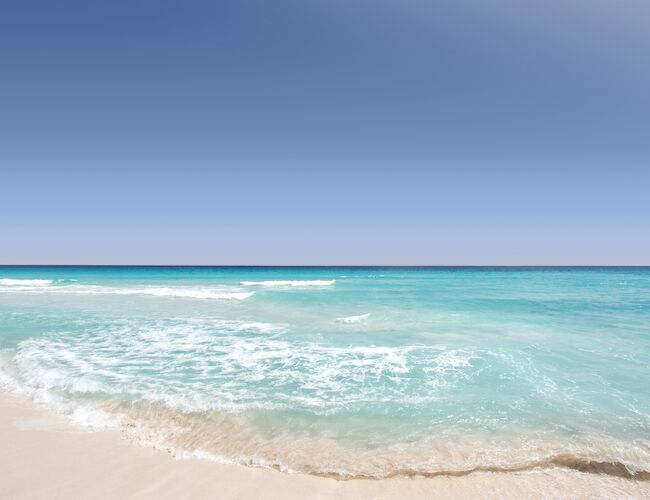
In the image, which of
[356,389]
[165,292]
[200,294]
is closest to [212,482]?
[356,389]

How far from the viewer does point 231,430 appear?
16.8ft

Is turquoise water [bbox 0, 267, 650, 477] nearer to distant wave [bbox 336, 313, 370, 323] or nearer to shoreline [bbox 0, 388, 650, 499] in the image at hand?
shoreline [bbox 0, 388, 650, 499]

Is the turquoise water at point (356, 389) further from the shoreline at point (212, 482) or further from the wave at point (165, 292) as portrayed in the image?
the wave at point (165, 292)

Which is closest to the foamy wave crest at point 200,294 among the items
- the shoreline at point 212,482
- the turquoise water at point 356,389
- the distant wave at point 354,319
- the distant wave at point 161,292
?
the distant wave at point 161,292

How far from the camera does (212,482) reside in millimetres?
3936

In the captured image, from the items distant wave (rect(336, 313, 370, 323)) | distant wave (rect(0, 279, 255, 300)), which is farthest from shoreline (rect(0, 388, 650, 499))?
distant wave (rect(0, 279, 255, 300))

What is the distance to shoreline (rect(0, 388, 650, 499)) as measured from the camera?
12.4 ft

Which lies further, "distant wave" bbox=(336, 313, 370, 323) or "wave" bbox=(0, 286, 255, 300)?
"wave" bbox=(0, 286, 255, 300)

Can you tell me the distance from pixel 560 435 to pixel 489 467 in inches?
63.5

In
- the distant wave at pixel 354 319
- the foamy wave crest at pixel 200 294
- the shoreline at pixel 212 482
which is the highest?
the foamy wave crest at pixel 200 294

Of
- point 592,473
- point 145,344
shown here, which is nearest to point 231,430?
point 592,473

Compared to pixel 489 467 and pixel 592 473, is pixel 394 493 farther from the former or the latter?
pixel 592 473

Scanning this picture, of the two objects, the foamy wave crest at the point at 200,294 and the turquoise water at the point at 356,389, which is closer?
the turquoise water at the point at 356,389

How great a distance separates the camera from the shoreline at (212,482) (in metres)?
3.78
